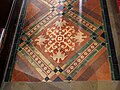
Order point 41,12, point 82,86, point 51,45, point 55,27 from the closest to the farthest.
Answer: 1. point 82,86
2. point 51,45
3. point 55,27
4. point 41,12

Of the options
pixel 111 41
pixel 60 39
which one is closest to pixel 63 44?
pixel 60 39

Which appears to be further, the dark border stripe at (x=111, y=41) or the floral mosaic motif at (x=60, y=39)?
the floral mosaic motif at (x=60, y=39)

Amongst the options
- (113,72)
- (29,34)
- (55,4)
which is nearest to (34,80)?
(29,34)

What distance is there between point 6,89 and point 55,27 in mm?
867

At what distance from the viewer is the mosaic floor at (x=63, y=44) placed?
70.1 inches

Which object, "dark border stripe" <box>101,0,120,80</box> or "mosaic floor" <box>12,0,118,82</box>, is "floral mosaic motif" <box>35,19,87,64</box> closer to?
"mosaic floor" <box>12,0,118,82</box>

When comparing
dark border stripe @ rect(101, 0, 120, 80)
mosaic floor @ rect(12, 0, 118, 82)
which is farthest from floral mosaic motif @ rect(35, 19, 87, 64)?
dark border stripe @ rect(101, 0, 120, 80)

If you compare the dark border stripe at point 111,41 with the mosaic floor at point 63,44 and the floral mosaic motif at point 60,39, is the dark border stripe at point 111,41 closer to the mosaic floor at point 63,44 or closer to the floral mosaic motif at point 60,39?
the mosaic floor at point 63,44

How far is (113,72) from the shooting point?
173 cm

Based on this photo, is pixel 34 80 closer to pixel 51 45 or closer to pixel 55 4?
pixel 51 45

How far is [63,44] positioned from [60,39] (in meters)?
0.08

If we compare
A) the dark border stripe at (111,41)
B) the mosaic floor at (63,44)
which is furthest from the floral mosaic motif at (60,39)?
the dark border stripe at (111,41)

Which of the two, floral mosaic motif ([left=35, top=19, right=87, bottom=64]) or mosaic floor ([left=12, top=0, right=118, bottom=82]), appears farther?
floral mosaic motif ([left=35, top=19, right=87, bottom=64])

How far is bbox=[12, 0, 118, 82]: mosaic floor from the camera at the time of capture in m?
1.78
